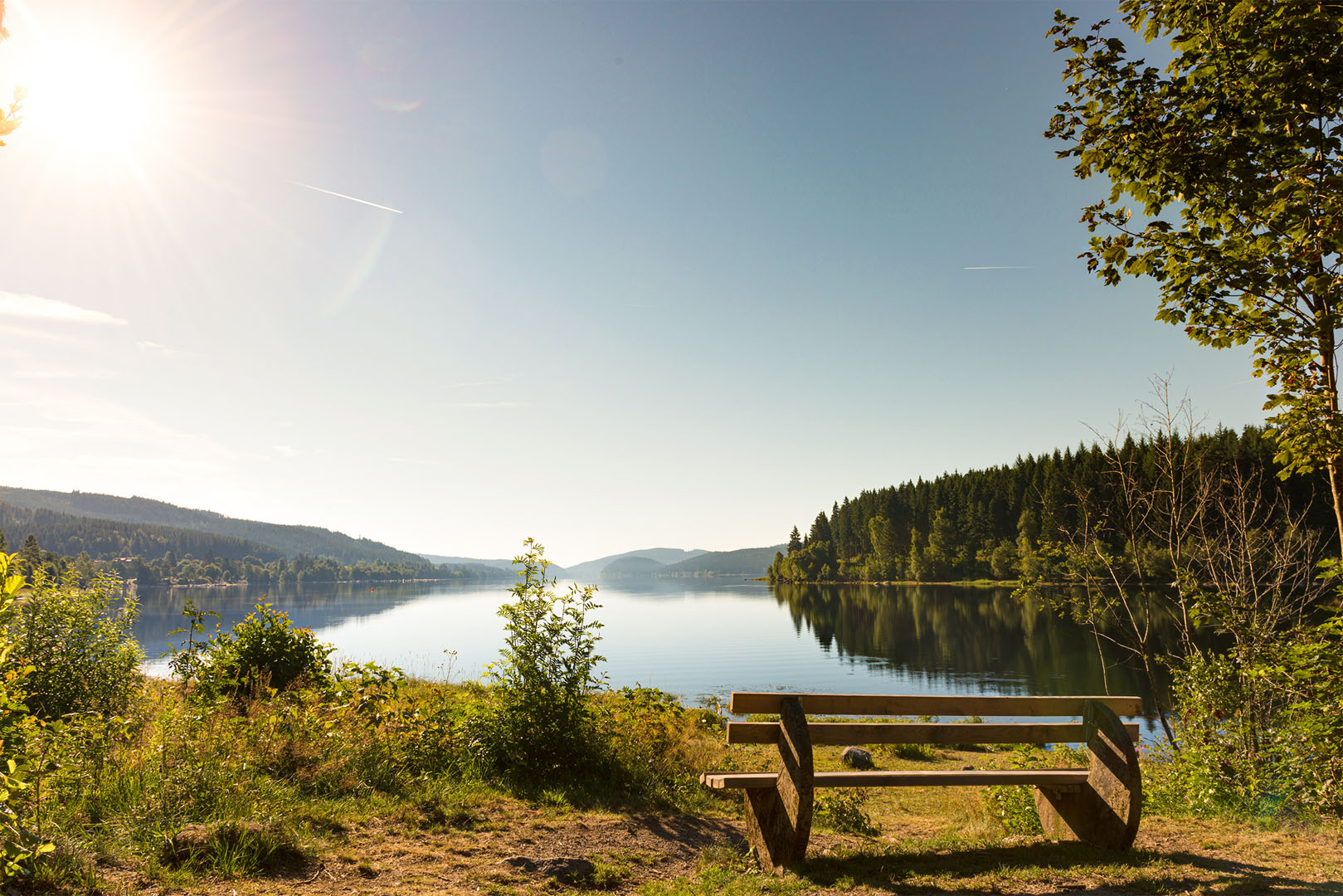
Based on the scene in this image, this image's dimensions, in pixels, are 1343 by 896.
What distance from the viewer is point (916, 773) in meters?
5.24

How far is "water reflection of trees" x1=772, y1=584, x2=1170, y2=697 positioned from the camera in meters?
29.1

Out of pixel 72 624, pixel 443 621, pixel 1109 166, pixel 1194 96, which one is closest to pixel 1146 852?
pixel 1109 166

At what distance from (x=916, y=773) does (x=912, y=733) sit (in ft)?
1.06

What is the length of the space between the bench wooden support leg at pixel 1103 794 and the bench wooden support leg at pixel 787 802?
90.7 inches

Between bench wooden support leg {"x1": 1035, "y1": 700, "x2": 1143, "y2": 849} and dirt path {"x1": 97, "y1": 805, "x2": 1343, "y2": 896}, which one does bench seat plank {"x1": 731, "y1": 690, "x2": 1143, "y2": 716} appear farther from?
dirt path {"x1": 97, "y1": 805, "x2": 1343, "y2": 896}

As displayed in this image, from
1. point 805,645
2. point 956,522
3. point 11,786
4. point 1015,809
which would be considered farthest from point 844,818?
point 956,522

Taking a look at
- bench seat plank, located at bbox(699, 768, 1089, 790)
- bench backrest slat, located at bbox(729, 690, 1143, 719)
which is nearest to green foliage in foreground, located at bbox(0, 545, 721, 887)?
bench seat plank, located at bbox(699, 768, 1089, 790)

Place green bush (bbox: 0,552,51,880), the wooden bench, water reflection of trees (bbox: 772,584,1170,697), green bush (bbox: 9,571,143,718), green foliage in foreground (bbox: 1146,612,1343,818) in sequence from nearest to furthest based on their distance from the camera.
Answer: green bush (bbox: 0,552,51,880), the wooden bench, green foliage in foreground (bbox: 1146,612,1343,818), green bush (bbox: 9,571,143,718), water reflection of trees (bbox: 772,584,1170,697)

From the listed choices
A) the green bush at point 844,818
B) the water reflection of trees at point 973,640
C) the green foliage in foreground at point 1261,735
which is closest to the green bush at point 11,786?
the green bush at point 844,818

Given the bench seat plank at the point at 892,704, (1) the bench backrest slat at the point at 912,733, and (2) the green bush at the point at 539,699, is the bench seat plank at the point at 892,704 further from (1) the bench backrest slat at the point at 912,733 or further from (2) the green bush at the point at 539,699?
(2) the green bush at the point at 539,699

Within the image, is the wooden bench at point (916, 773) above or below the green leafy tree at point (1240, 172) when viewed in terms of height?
below

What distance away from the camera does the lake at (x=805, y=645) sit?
2942 centimetres

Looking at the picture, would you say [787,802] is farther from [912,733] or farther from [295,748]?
[295,748]

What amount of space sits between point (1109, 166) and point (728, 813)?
715cm
